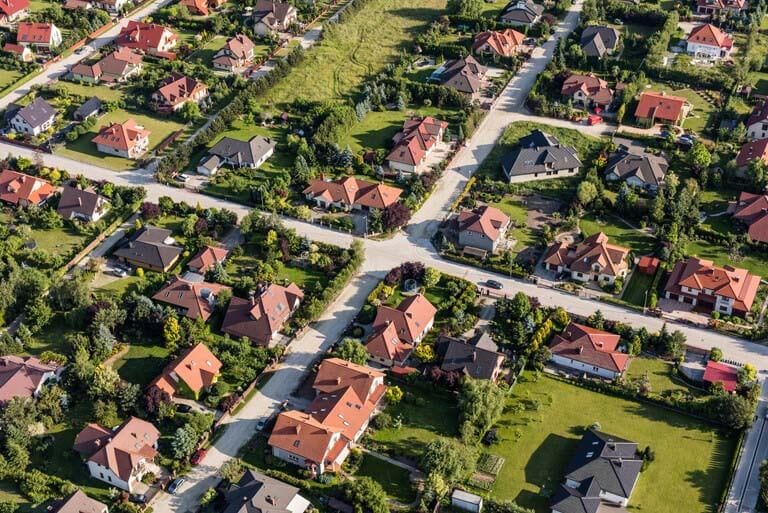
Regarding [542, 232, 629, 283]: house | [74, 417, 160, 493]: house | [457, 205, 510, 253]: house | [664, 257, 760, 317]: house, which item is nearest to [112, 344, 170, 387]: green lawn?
[74, 417, 160, 493]: house

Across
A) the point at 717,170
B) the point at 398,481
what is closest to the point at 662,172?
the point at 717,170

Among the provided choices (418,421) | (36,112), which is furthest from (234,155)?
(418,421)

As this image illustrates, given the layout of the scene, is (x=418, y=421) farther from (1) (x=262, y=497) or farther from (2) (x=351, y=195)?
(2) (x=351, y=195)

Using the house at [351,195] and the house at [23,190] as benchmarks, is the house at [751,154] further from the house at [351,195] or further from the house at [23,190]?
the house at [23,190]

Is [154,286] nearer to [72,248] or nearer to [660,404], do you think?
[72,248]

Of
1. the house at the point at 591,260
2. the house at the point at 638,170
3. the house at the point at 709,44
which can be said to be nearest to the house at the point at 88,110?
the house at the point at 591,260
